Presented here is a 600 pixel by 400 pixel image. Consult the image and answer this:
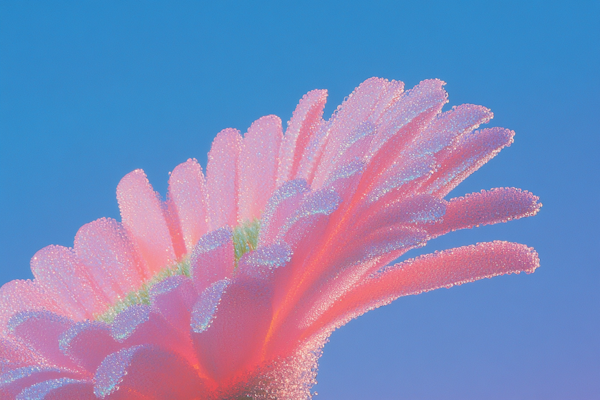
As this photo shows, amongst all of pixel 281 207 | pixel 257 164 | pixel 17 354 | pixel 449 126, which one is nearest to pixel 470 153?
pixel 449 126

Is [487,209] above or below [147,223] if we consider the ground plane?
below

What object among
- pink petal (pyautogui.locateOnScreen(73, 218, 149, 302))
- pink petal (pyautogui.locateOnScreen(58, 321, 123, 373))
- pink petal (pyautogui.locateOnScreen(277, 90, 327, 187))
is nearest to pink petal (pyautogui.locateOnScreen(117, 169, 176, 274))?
pink petal (pyautogui.locateOnScreen(73, 218, 149, 302))

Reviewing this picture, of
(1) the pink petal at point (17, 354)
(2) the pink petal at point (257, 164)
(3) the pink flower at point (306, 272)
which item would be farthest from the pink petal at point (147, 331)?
(2) the pink petal at point (257, 164)

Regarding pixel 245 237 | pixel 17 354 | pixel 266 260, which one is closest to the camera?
pixel 266 260

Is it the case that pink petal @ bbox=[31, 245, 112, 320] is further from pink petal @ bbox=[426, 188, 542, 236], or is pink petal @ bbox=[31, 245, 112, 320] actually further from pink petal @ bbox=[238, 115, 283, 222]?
pink petal @ bbox=[426, 188, 542, 236]

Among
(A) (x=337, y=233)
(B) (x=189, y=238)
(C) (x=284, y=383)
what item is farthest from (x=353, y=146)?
(B) (x=189, y=238)

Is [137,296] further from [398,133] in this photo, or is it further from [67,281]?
[398,133]
